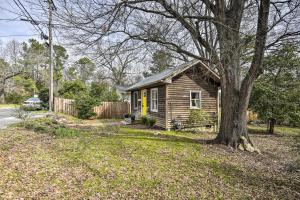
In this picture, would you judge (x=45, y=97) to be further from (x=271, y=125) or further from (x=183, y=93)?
(x=271, y=125)

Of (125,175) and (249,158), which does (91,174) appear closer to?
(125,175)

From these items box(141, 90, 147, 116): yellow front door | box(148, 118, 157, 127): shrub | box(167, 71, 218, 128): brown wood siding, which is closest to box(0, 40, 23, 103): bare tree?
box(141, 90, 147, 116): yellow front door

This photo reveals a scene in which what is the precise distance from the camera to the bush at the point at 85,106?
17594 mm

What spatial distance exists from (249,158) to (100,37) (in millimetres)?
5964

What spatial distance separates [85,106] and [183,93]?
29.0ft

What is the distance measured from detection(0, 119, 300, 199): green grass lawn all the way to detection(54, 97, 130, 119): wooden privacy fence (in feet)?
38.4

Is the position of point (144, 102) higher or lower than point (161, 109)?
higher

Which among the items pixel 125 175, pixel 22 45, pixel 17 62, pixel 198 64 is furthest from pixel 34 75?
pixel 125 175

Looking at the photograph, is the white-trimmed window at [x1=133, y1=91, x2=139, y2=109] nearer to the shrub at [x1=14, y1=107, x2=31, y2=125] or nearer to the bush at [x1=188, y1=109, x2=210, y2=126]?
the bush at [x1=188, y1=109, x2=210, y2=126]

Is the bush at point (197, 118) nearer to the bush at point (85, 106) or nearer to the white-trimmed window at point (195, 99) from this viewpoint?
the white-trimmed window at point (195, 99)

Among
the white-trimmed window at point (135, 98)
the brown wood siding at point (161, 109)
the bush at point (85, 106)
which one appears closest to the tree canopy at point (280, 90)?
the brown wood siding at point (161, 109)

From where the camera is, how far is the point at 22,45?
→ 36844 millimetres

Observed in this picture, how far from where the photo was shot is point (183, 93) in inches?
514

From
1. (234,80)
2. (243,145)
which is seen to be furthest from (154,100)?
(243,145)
